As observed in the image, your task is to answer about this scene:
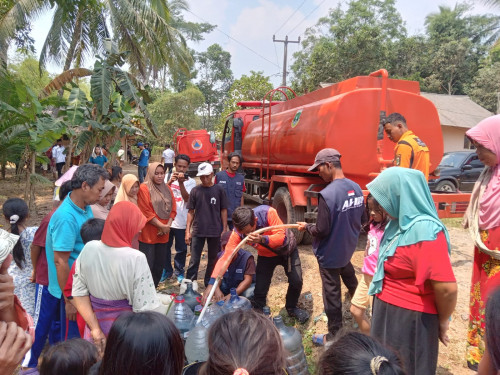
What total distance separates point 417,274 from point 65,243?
2276 mm

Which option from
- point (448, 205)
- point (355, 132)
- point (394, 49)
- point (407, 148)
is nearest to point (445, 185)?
point (448, 205)

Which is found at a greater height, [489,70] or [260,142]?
[489,70]

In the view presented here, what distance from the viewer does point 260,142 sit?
7.68 m

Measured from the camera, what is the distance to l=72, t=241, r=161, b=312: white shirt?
2.11 metres

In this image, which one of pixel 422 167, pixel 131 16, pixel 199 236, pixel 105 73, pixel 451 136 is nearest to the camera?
pixel 422 167

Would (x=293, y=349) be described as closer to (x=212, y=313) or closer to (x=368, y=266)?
(x=212, y=313)

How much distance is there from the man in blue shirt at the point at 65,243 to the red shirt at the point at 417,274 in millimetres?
2107

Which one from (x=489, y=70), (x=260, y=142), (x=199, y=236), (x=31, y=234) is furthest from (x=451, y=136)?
(x=31, y=234)

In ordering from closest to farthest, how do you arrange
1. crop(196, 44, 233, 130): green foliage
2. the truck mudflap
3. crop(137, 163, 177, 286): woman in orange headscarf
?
crop(137, 163, 177, 286): woman in orange headscarf → the truck mudflap → crop(196, 44, 233, 130): green foliage

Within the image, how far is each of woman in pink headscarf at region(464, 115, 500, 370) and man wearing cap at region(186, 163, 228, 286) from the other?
2.74 meters

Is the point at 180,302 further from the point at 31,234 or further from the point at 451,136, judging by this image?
the point at 451,136

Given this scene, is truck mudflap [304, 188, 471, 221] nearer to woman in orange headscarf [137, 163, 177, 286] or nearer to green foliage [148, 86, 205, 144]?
woman in orange headscarf [137, 163, 177, 286]

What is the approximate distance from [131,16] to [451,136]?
60.3 ft

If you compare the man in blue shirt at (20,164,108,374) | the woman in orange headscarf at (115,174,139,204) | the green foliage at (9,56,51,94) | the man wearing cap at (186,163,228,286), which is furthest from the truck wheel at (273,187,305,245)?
the green foliage at (9,56,51,94)
